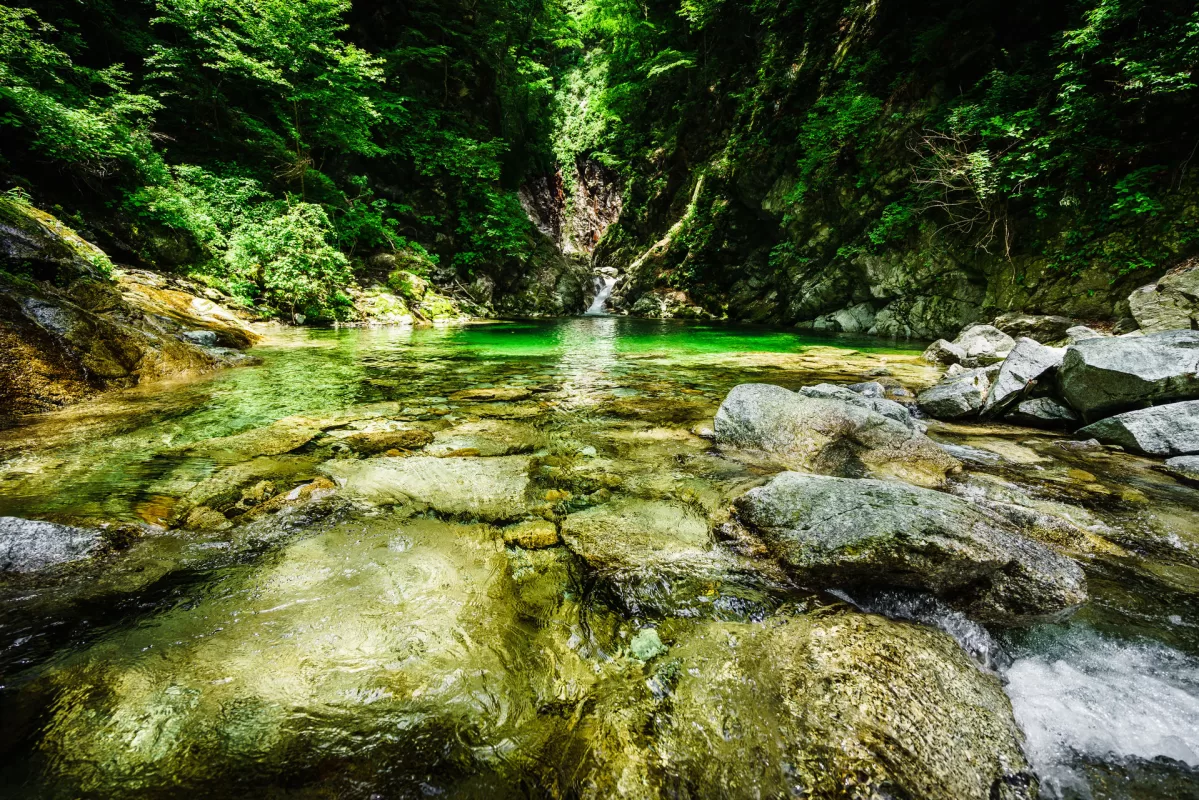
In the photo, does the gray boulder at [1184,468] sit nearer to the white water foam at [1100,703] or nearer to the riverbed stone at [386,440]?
the white water foam at [1100,703]

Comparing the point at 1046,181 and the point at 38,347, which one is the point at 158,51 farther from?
the point at 1046,181

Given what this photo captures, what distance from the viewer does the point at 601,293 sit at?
25.2 meters

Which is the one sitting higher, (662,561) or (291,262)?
(291,262)

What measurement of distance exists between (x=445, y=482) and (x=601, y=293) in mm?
23658

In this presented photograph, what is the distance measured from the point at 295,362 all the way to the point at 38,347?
8.59ft

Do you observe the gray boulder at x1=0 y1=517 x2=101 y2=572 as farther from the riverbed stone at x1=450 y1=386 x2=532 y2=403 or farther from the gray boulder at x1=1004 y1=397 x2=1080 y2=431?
the gray boulder at x1=1004 y1=397 x2=1080 y2=431

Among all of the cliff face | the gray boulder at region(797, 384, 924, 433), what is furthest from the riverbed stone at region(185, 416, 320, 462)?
the cliff face

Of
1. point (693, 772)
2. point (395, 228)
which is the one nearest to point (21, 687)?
point (693, 772)

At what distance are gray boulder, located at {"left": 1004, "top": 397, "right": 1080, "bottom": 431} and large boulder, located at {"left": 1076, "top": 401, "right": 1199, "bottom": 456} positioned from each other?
1.14 ft

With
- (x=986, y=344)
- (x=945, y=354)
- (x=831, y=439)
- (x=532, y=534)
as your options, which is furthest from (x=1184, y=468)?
(x=986, y=344)

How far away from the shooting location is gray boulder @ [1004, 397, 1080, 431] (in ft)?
12.8

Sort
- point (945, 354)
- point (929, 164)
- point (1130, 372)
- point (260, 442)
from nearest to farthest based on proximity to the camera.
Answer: point (260, 442) < point (1130, 372) < point (945, 354) < point (929, 164)

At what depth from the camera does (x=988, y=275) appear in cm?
1015

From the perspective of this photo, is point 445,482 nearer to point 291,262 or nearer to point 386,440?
point 386,440
